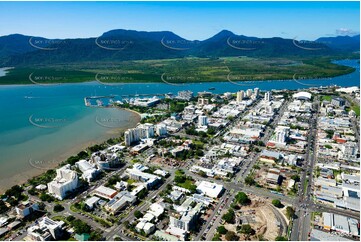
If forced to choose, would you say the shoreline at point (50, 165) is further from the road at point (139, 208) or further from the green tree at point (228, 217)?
the green tree at point (228, 217)

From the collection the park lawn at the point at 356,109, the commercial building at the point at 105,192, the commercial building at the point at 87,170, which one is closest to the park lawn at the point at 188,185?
the commercial building at the point at 105,192

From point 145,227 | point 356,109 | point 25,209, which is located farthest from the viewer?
point 356,109

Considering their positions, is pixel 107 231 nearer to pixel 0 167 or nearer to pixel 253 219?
pixel 253 219

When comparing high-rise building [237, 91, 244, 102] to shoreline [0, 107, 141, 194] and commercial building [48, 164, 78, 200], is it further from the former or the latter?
commercial building [48, 164, 78, 200]

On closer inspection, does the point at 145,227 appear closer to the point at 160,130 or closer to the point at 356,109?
the point at 160,130

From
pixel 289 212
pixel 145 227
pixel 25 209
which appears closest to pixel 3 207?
pixel 25 209

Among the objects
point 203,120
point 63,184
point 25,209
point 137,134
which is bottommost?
point 25,209

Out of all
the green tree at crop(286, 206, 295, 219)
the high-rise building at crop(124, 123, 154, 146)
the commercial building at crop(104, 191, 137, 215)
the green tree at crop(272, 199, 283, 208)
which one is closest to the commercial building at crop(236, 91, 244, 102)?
the high-rise building at crop(124, 123, 154, 146)
